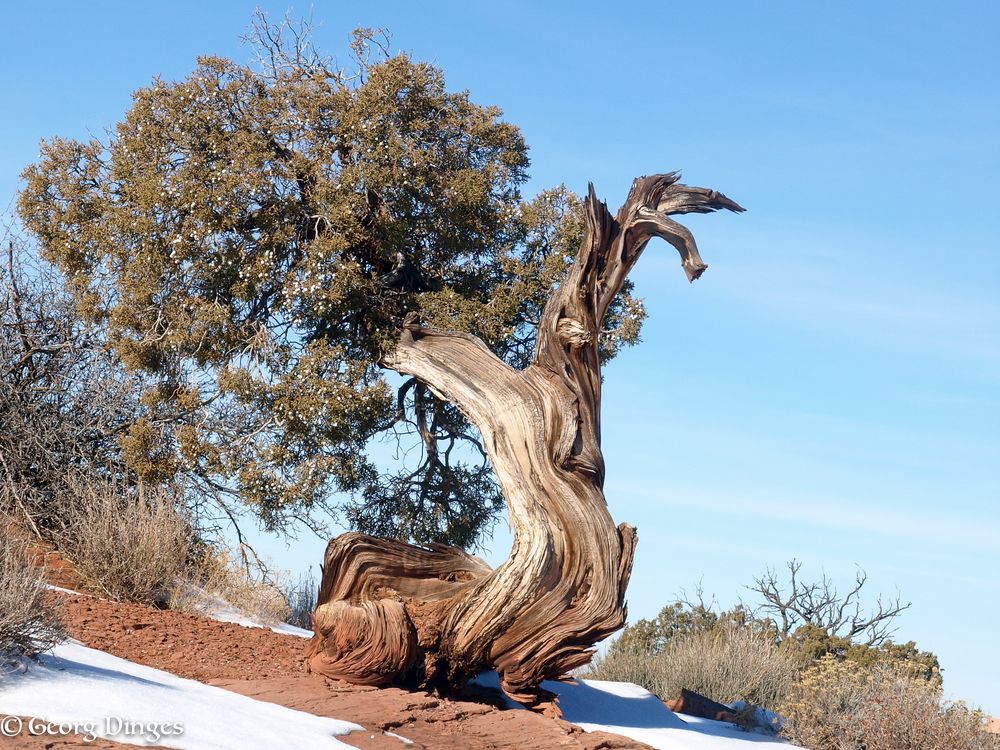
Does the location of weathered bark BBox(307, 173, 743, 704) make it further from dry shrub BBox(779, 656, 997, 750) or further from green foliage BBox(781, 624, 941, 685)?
green foliage BBox(781, 624, 941, 685)

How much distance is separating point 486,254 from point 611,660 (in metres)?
6.89

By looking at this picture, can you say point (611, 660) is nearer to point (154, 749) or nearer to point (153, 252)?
point (153, 252)

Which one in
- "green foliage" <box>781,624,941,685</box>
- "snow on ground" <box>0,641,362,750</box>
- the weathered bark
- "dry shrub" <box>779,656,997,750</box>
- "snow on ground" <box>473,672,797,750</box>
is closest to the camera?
"snow on ground" <box>0,641,362,750</box>

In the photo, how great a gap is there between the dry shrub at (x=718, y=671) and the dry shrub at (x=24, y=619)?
10.0 meters

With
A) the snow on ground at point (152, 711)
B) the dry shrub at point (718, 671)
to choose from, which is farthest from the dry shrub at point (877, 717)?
the snow on ground at point (152, 711)

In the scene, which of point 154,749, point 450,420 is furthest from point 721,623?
point 154,749

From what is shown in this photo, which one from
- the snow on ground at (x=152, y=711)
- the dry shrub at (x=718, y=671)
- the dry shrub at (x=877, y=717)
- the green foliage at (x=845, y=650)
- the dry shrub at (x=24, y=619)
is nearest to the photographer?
the snow on ground at (x=152, y=711)

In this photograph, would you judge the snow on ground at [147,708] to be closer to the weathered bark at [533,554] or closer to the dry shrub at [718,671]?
the weathered bark at [533,554]

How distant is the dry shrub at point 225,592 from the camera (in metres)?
13.4

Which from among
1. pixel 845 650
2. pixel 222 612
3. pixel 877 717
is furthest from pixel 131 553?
pixel 845 650

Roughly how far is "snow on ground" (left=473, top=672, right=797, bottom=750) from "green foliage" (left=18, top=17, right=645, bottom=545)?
4.11 meters

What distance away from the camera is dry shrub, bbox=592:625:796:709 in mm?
15359

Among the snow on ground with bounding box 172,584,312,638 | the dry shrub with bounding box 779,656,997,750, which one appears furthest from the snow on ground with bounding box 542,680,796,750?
the snow on ground with bounding box 172,584,312,638

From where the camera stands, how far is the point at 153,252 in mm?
14031
